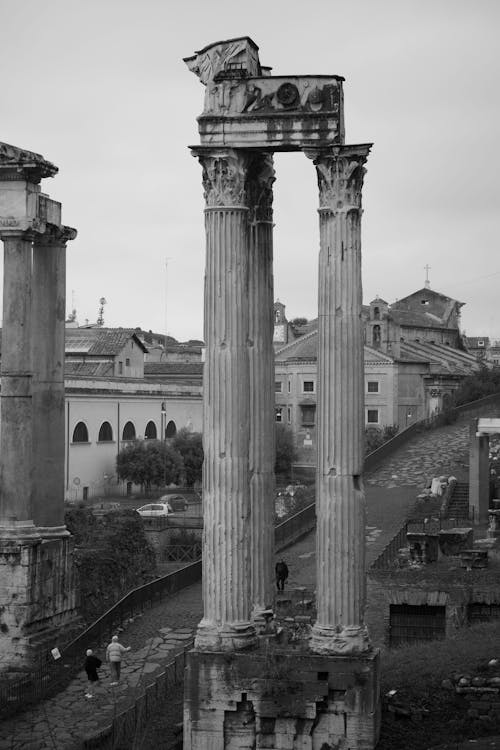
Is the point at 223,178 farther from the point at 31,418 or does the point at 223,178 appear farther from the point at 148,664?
the point at 148,664

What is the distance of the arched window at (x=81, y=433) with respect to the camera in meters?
49.3

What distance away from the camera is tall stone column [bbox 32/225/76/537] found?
21656 millimetres

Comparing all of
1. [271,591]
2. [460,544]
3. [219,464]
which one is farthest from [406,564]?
[219,464]

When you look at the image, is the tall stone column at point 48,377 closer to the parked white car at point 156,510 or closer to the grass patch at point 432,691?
the grass patch at point 432,691

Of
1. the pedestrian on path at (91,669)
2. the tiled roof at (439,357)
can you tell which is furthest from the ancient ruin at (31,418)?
the tiled roof at (439,357)

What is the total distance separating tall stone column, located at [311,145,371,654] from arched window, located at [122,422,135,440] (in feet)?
133

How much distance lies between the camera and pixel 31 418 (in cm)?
2097

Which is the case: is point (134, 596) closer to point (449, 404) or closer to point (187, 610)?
point (187, 610)

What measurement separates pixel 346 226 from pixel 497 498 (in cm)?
2358

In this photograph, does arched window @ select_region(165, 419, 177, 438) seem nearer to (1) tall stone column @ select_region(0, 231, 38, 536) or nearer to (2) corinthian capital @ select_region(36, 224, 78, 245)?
(2) corinthian capital @ select_region(36, 224, 78, 245)

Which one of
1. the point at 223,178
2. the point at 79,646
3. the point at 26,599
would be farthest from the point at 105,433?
the point at 223,178

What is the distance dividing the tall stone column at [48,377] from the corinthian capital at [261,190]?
23.1 ft

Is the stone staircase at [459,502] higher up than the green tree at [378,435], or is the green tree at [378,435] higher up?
the green tree at [378,435]

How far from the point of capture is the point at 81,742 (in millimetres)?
16125
